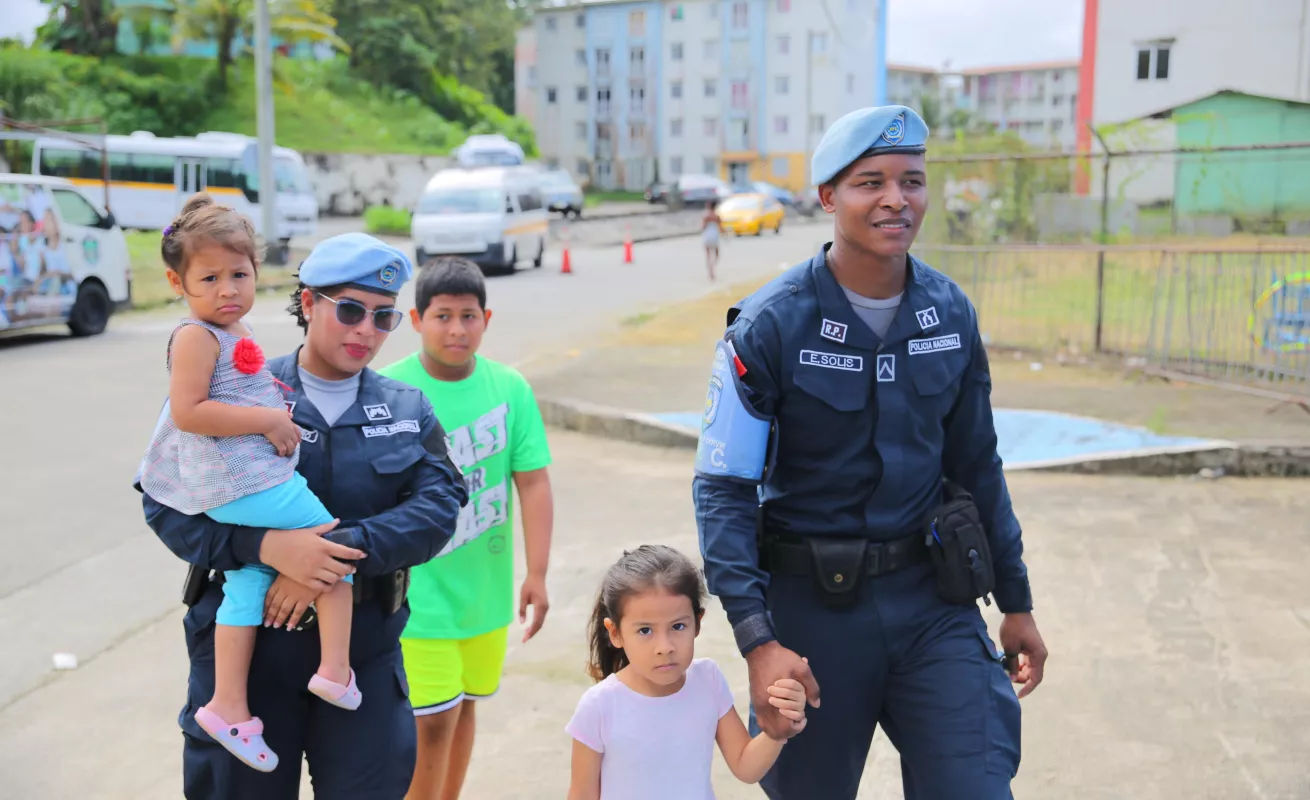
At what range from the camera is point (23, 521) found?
7152mm

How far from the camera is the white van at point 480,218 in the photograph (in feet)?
78.0

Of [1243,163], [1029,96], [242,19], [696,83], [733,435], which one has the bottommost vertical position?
[733,435]

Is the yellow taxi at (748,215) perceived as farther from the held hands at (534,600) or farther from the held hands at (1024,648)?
the held hands at (1024,648)

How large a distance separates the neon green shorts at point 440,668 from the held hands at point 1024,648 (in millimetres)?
1435

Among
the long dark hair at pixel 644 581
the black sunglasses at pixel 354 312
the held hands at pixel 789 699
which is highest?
the black sunglasses at pixel 354 312

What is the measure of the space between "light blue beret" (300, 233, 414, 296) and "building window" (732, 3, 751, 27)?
73.6 metres

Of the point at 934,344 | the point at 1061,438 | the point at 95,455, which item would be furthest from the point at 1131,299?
the point at 934,344

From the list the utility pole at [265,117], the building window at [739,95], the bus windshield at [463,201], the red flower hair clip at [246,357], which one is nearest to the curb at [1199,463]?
the red flower hair clip at [246,357]

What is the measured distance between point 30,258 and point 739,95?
206 ft

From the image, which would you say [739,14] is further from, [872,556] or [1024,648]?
[872,556]

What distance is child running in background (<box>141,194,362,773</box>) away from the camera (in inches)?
98.9

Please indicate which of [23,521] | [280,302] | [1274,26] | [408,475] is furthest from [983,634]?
[1274,26]

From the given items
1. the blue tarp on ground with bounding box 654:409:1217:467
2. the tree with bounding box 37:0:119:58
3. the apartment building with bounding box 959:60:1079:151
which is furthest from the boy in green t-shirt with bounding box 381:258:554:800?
the apartment building with bounding box 959:60:1079:151

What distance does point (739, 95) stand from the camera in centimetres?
7350
